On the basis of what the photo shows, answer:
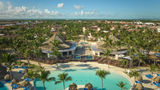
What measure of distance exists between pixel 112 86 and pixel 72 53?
22321 millimetres

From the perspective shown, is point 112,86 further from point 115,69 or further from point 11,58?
point 11,58

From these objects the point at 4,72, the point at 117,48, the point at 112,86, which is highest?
the point at 117,48

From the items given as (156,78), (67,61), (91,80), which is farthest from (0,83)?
(156,78)

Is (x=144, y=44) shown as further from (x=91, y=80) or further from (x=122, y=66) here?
(x=91, y=80)

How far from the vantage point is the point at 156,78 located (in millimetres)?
24484

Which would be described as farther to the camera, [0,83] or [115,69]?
[115,69]

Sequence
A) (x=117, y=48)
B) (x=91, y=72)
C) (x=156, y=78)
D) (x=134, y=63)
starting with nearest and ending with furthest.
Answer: (x=156, y=78) < (x=91, y=72) < (x=134, y=63) < (x=117, y=48)

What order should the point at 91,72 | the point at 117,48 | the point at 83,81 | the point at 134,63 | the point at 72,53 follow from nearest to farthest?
the point at 83,81
the point at 91,72
the point at 134,63
the point at 117,48
the point at 72,53

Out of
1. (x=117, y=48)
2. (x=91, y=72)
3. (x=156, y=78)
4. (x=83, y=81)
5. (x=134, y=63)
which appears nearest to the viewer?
(x=156, y=78)

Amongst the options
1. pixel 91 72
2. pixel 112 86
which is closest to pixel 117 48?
pixel 91 72

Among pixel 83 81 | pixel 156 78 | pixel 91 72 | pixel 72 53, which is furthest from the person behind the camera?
pixel 72 53

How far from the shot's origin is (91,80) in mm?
27797

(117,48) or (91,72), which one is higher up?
(117,48)

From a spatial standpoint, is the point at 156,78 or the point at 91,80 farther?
the point at 91,80
